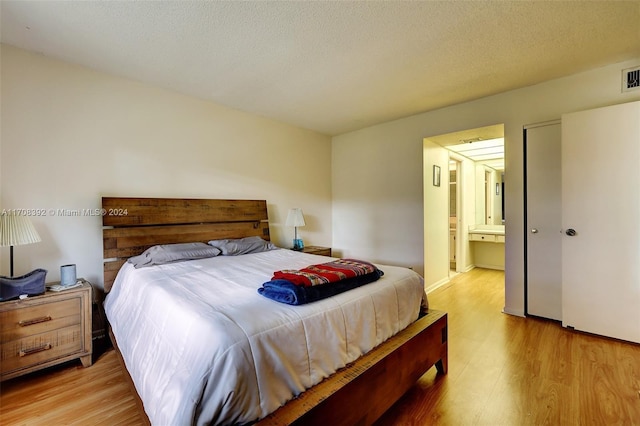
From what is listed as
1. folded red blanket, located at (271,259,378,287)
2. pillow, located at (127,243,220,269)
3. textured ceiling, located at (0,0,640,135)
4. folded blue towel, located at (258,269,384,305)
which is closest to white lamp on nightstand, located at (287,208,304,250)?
pillow, located at (127,243,220,269)

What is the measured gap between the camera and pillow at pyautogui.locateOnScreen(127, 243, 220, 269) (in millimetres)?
2438

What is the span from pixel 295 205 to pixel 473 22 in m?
3.00

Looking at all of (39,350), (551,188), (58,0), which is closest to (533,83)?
(551,188)

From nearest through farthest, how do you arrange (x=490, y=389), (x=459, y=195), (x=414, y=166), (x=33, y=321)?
(x=490, y=389) → (x=33, y=321) → (x=414, y=166) → (x=459, y=195)

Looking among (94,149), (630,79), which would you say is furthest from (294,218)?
(630,79)

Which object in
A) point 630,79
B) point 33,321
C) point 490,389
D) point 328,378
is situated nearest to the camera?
point 328,378

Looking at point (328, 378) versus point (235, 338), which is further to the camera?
point (328, 378)

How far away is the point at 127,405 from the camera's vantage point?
1.74m

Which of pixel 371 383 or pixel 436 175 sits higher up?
pixel 436 175

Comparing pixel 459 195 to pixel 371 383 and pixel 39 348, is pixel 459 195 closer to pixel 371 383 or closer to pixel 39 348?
pixel 371 383

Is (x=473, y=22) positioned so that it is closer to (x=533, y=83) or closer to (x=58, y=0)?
(x=533, y=83)

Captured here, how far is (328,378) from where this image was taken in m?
1.33

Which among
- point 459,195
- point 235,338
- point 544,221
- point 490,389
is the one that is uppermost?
point 459,195

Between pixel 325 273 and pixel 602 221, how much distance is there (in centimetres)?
259
